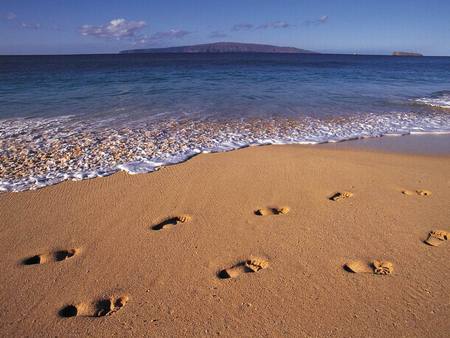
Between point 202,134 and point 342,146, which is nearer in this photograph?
point 342,146

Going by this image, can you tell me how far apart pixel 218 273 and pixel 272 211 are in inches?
50.9

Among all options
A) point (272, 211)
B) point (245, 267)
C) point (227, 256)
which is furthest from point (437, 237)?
point (227, 256)

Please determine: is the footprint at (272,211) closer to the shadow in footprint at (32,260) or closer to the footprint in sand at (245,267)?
the footprint in sand at (245,267)

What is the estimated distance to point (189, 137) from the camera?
7.17 m

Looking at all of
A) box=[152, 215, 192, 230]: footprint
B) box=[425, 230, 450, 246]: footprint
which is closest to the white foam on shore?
box=[152, 215, 192, 230]: footprint

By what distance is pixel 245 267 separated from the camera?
2986mm

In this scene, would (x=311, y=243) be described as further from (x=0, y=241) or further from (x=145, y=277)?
(x=0, y=241)

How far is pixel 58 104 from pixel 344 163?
9.79 meters

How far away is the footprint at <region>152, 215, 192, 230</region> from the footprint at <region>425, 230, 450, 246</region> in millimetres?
2514

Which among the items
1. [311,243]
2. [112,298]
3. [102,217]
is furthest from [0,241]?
[311,243]

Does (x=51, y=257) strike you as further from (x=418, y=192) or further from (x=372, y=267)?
(x=418, y=192)

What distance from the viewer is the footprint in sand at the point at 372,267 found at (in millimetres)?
2902

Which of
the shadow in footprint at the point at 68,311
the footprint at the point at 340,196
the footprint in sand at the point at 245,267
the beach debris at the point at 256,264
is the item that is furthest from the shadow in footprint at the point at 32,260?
the footprint at the point at 340,196

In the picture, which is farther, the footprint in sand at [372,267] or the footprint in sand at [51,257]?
the footprint in sand at [51,257]
